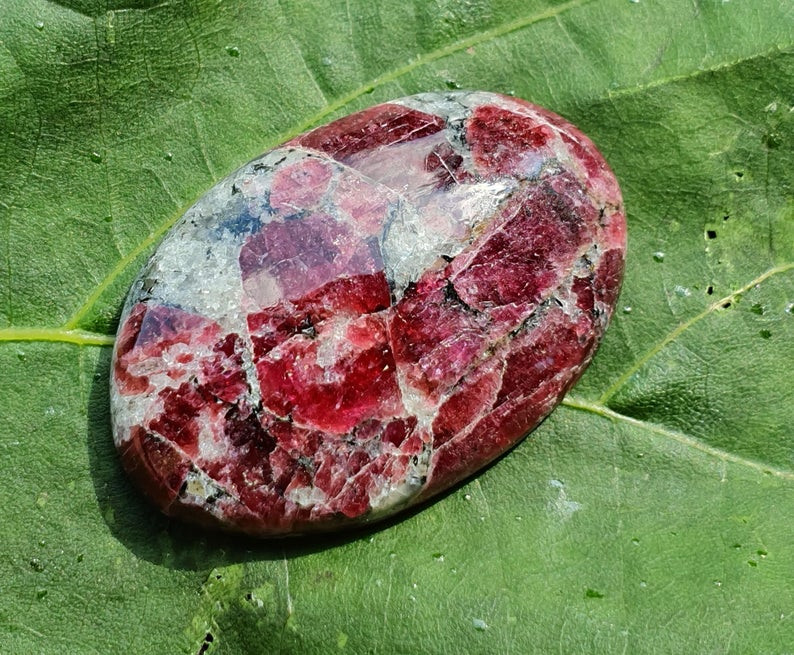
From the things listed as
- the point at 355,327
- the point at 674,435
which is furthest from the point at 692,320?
the point at 355,327

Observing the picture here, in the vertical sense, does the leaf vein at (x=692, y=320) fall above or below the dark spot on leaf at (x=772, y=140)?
below

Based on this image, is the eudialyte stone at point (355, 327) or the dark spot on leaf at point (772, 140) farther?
the dark spot on leaf at point (772, 140)

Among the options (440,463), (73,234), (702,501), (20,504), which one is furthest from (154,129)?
(702,501)

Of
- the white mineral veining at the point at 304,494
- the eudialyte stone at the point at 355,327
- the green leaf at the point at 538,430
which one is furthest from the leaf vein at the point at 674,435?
the white mineral veining at the point at 304,494

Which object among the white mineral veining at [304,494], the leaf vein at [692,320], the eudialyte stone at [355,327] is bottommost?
the leaf vein at [692,320]

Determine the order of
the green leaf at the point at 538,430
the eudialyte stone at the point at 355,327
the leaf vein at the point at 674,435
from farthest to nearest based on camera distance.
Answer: the leaf vein at the point at 674,435
the green leaf at the point at 538,430
the eudialyte stone at the point at 355,327

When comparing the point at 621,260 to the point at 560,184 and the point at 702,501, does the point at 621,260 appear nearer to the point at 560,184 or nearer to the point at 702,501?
the point at 560,184

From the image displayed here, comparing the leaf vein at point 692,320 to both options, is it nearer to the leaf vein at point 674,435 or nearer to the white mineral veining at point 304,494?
the leaf vein at point 674,435
